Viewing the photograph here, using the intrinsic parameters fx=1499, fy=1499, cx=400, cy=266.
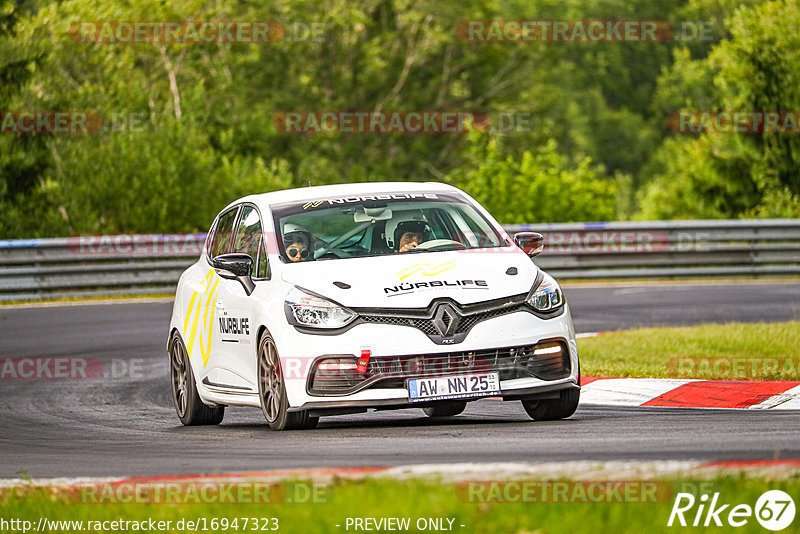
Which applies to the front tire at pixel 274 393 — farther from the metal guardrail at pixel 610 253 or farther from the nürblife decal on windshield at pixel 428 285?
the metal guardrail at pixel 610 253

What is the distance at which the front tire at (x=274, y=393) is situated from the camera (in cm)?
956

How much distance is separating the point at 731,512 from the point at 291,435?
4.34 m

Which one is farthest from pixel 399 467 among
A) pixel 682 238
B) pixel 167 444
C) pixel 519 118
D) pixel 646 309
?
pixel 519 118

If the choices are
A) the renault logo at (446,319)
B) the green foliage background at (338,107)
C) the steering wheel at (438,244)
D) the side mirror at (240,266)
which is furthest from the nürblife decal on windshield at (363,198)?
the green foliage background at (338,107)

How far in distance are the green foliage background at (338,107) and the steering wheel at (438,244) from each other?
19.8m

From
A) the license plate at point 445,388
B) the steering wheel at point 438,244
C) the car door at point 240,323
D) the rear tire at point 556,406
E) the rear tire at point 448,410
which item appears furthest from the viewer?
the rear tire at point 448,410

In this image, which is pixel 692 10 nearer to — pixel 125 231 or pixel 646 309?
pixel 125 231

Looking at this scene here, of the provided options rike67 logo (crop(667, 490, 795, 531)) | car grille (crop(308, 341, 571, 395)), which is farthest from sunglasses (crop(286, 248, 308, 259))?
rike67 logo (crop(667, 490, 795, 531))

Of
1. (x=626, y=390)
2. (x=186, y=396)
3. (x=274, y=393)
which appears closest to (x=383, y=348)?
(x=274, y=393)

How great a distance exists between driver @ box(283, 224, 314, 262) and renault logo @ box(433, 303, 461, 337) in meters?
1.31

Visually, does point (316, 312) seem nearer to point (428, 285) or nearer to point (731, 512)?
point (428, 285)

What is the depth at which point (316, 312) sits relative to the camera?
9391mm

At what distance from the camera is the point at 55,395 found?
45.0 feet

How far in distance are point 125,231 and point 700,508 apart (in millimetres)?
25001
